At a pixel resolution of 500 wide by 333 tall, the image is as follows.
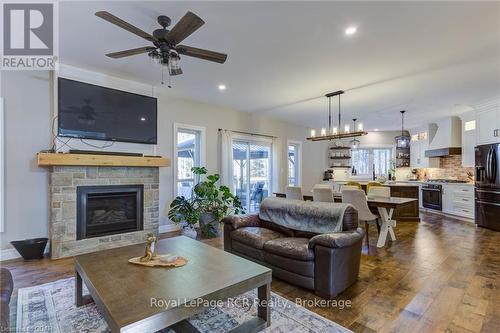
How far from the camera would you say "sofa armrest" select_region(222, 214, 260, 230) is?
3.53m

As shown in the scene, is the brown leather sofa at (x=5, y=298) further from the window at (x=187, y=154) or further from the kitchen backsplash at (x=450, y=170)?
the kitchen backsplash at (x=450, y=170)

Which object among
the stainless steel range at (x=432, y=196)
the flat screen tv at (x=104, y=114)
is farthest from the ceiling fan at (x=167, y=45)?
the stainless steel range at (x=432, y=196)

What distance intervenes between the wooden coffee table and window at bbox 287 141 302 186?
229 inches

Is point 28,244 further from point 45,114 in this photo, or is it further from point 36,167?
point 45,114

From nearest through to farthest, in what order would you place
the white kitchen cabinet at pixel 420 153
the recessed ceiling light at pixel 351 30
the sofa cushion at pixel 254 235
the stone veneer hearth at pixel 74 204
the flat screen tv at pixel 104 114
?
the recessed ceiling light at pixel 351 30, the sofa cushion at pixel 254 235, the stone veneer hearth at pixel 74 204, the flat screen tv at pixel 104 114, the white kitchen cabinet at pixel 420 153

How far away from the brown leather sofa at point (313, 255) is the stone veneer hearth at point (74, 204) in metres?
2.11

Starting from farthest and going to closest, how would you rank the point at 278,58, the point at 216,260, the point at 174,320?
the point at 278,58 < the point at 216,260 < the point at 174,320

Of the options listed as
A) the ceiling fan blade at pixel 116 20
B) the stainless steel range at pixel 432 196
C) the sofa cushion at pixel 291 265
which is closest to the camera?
the ceiling fan blade at pixel 116 20

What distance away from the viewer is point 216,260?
2201mm

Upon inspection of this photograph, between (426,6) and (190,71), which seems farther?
(190,71)

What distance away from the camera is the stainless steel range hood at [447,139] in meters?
6.93

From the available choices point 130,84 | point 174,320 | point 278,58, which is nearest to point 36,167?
point 130,84

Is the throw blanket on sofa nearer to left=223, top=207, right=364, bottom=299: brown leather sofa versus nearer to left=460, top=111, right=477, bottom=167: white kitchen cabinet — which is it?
left=223, top=207, right=364, bottom=299: brown leather sofa

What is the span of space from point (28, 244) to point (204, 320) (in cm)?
294
